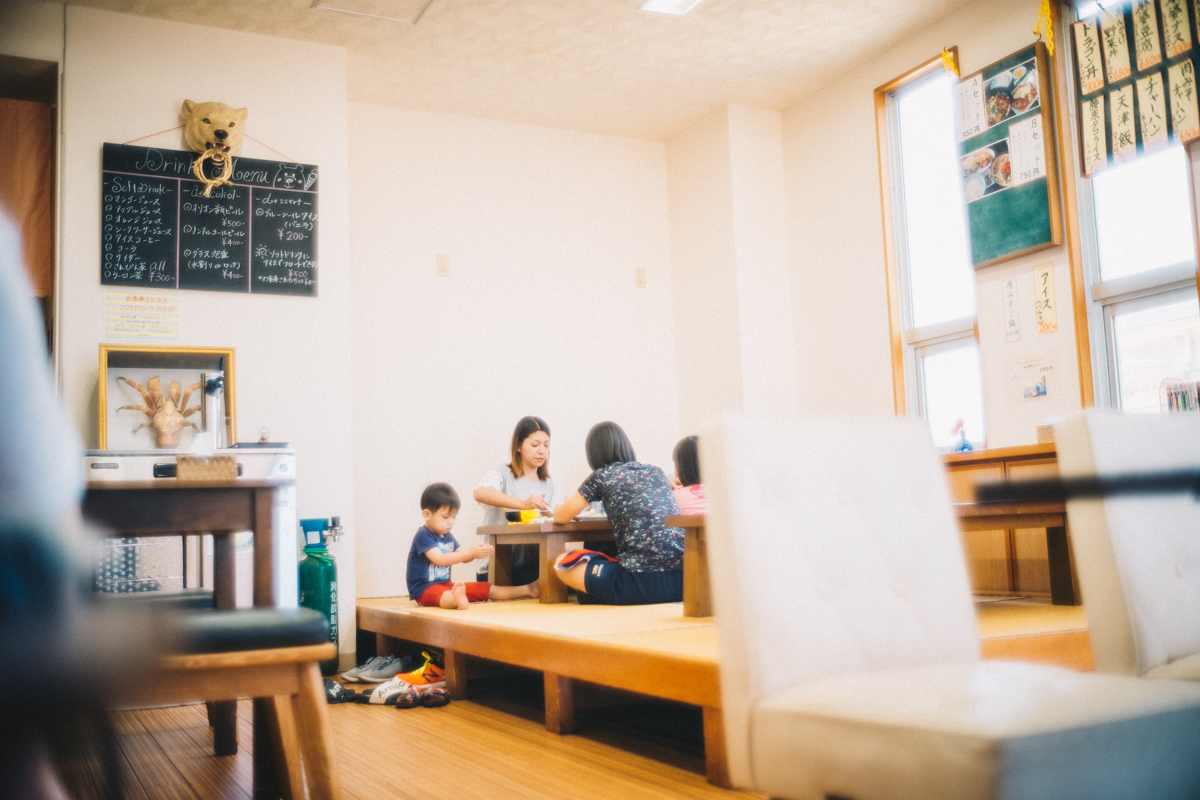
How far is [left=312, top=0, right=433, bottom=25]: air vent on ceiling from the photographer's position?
426cm

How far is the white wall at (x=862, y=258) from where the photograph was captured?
168 inches

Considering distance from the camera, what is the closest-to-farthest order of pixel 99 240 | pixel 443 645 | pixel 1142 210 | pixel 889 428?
1. pixel 889 428
2. pixel 443 645
3. pixel 1142 210
4. pixel 99 240

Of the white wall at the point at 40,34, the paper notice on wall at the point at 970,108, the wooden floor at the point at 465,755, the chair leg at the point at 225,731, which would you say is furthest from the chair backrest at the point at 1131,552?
the white wall at the point at 40,34

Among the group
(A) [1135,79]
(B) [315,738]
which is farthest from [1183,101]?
(B) [315,738]

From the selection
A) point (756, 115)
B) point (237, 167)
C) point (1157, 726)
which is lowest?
point (1157, 726)

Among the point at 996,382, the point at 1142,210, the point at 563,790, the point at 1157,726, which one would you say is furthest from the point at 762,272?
the point at 1157,726

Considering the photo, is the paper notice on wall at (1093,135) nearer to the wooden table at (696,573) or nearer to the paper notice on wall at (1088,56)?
the paper notice on wall at (1088,56)

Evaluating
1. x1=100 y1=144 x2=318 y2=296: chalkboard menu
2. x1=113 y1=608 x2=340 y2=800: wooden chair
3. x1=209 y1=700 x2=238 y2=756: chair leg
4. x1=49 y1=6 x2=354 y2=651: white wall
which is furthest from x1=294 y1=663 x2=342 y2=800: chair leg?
x1=100 y1=144 x2=318 y2=296: chalkboard menu

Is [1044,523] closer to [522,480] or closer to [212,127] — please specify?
[522,480]

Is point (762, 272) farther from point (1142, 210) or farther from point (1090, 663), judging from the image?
A: point (1090, 663)

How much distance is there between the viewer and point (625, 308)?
Answer: 602cm

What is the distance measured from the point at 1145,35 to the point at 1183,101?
36 cm

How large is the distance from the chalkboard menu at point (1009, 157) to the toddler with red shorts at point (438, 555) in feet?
9.21

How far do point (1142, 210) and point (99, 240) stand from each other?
4611 millimetres
